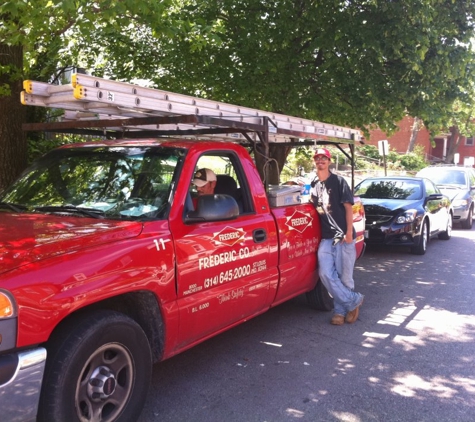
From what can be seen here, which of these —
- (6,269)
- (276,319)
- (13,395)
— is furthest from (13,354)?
(276,319)

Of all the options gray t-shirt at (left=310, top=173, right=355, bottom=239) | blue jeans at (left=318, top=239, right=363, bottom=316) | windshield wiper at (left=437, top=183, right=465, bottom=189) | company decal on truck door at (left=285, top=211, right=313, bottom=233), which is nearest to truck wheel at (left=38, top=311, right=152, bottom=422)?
company decal on truck door at (left=285, top=211, right=313, bottom=233)

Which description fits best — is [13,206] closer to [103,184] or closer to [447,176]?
[103,184]

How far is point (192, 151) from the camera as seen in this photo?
13.5ft

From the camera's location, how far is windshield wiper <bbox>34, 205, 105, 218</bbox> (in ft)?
12.2

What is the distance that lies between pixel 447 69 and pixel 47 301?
8.56m

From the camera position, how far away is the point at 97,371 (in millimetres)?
3049

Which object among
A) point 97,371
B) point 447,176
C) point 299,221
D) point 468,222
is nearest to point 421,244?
point 468,222

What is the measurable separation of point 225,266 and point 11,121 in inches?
164

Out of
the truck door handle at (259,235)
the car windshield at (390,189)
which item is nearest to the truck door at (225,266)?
the truck door handle at (259,235)

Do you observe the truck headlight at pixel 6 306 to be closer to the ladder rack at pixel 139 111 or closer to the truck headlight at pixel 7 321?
the truck headlight at pixel 7 321

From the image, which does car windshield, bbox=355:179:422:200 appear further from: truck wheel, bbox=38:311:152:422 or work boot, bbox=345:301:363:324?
truck wheel, bbox=38:311:152:422

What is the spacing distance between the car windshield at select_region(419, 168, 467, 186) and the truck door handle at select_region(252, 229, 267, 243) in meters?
12.7

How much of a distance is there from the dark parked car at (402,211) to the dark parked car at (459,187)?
2803 mm

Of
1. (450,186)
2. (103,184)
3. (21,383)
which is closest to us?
(21,383)
